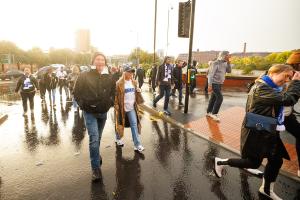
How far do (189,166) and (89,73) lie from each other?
249 centimetres

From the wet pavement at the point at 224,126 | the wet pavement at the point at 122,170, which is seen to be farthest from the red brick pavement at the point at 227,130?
the wet pavement at the point at 122,170

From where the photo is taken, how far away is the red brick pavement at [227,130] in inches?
193

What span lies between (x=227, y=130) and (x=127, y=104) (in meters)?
3.23

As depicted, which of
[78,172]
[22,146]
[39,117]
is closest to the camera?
[78,172]

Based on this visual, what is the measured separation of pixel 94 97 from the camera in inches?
154

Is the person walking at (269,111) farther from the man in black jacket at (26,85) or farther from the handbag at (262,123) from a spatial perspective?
the man in black jacket at (26,85)

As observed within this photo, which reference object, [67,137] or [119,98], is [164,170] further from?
[67,137]

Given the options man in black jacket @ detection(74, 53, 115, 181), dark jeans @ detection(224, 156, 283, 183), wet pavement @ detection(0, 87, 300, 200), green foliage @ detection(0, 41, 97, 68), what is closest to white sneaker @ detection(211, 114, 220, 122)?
wet pavement @ detection(0, 87, 300, 200)

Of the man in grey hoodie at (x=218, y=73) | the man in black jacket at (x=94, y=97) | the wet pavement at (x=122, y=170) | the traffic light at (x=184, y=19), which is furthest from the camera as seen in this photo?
the traffic light at (x=184, y=19)

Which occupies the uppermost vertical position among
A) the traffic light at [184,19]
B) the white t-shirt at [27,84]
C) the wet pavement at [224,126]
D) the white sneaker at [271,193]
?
the traffic light at [184,19]

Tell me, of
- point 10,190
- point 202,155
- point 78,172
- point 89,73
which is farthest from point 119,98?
point 10,190

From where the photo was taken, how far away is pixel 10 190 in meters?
3.64

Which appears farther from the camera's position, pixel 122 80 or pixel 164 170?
pixel 122 80

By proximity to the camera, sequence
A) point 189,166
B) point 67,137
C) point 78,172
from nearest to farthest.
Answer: point 78,172, point 189,166, point 67,137
